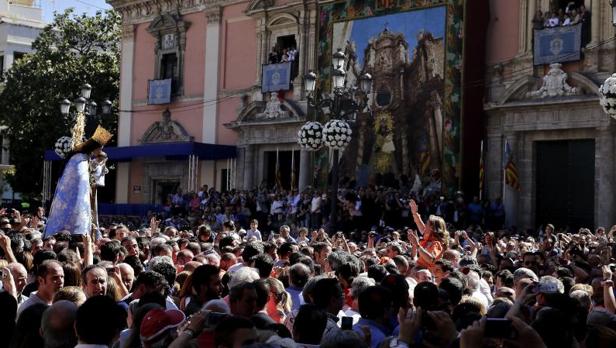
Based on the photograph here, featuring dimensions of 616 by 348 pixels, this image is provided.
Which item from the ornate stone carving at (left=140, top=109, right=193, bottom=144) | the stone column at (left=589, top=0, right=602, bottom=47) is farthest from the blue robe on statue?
the ornate stone carving at (left=140, top=109, right=193, bottom=144)

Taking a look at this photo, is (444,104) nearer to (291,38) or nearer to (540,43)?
(540,43)

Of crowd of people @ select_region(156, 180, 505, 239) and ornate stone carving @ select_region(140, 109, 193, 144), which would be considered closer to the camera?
crowd of people @ select_region(156, 180, 505, 239)

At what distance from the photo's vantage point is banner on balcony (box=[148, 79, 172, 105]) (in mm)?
34500

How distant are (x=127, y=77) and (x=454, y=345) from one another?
1293 inches

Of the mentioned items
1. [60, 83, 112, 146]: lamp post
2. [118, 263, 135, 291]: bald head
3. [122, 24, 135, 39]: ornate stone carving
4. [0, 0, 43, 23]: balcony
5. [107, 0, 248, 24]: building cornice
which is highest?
[0, 0, 43, 23]: balcony

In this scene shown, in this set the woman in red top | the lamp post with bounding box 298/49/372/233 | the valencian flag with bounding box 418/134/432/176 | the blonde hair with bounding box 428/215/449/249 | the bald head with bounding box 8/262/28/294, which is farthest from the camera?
the valencian flag with bounding box 418/134/432/176

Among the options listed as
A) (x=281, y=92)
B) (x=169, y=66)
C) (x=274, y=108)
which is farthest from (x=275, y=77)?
(x=169, y=66)

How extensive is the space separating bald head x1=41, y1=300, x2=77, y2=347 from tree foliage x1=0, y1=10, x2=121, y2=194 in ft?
106

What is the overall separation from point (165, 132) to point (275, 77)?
599cm

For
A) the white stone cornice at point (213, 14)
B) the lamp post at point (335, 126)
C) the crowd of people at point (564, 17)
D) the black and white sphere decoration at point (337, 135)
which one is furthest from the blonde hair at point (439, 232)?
the white stone cornice at point (213, 14)

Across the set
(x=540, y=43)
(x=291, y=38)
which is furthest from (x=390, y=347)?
(x=291, y=38)

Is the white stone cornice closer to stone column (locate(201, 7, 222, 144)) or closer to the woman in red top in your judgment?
stone column (locate(201, 7, 222, 144))

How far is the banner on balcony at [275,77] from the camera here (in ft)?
99.0

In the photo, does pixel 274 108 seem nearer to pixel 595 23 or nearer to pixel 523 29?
pixel 523 29
